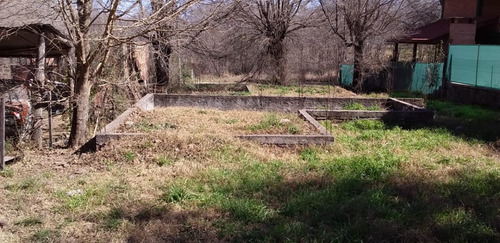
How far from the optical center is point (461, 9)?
21.4 m

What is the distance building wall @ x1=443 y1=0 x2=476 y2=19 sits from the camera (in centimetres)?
2130

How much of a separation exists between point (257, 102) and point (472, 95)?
7847mm

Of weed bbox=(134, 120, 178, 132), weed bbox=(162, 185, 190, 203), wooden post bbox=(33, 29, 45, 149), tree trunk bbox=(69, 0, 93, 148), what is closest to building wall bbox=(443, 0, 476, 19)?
weed bbox=(134, 120, 178, 132)

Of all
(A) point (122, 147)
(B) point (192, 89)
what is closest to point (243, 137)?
(A) point (122, 147)

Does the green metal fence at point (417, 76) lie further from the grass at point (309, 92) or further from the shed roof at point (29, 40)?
the shed roof at point (29, 40)

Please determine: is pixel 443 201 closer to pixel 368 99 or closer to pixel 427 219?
pixel 427 219

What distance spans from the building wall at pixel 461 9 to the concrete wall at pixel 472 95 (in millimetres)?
4105

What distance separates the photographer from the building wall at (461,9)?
2130 cm

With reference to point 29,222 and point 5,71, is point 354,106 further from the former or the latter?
point 5,71

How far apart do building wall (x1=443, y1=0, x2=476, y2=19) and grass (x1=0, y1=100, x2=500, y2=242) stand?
13.8m

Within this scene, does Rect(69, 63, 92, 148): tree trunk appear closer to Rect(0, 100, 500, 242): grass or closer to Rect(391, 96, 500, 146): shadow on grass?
Rect(0, 100, 500, 242): grass

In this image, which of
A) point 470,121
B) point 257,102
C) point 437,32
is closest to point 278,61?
point 437,32

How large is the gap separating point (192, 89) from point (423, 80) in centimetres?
1060

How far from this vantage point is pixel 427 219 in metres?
5.03
